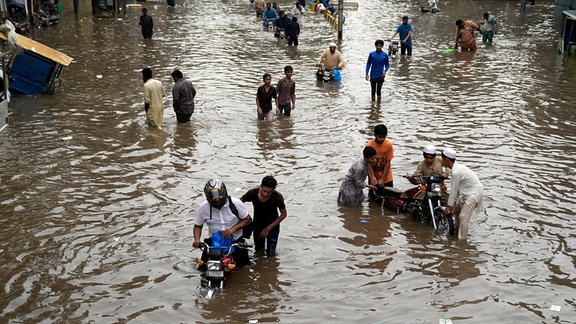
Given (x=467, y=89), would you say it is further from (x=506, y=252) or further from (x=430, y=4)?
(x=430, y=4)

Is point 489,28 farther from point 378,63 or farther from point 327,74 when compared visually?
point 378,63

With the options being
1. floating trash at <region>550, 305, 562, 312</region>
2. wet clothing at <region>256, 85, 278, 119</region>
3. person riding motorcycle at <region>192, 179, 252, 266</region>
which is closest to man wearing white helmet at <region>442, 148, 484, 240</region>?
floating trash at <region>550, 305, 562, 312</region>

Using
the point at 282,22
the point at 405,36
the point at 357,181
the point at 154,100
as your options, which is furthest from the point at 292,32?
the point at 357,181

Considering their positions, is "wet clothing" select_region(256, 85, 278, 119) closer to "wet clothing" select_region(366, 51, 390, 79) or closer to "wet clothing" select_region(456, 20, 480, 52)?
"wet clothing" select_region(366, 51, 390, 79)

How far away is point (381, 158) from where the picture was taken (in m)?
9.89

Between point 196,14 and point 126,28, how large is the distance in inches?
273

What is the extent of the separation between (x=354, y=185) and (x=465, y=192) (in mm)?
1876

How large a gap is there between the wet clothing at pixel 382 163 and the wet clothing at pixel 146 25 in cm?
1742

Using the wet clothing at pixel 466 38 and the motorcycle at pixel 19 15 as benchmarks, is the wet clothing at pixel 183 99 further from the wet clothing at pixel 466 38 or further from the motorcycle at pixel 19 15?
the motorcycle at pixel 19 15

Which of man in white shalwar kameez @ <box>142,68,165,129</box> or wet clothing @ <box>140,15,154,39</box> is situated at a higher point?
wet clothing @ <box>140,15,154,39</box>

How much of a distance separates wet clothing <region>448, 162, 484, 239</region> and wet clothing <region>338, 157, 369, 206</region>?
57.2 inches

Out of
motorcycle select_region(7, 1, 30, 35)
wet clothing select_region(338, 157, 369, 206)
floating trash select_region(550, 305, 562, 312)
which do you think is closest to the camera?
floating trash select_region(550, 305, 562, 312)

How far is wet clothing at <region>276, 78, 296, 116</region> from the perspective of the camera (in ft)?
47.4

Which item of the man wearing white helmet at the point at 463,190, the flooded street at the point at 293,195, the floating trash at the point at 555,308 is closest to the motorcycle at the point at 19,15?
the flooded street at the point at 293,195
